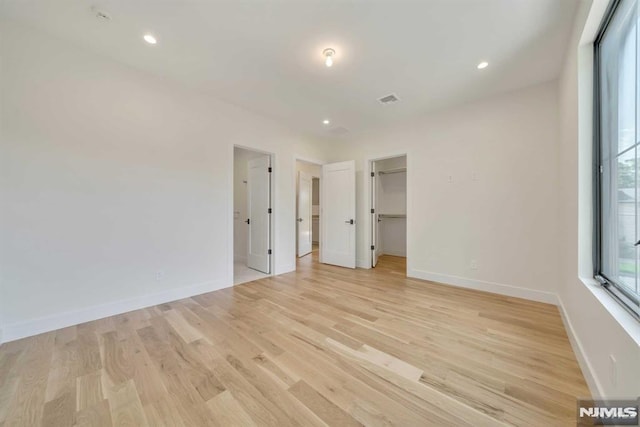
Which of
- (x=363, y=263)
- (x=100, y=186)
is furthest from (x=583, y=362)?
→ (x=100, y=186)

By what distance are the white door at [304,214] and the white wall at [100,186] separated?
247cm

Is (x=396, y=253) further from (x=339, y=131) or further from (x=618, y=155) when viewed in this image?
(x=618, y=155)

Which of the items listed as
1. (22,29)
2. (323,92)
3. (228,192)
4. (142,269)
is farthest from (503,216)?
(22,29)

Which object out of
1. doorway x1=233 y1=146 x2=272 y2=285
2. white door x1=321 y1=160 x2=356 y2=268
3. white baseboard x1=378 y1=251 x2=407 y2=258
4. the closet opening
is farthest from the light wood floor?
the closet opening

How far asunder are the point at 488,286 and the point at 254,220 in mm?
4035

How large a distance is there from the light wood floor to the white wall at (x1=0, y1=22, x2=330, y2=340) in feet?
1.34

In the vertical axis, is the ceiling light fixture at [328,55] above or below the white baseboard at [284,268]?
above

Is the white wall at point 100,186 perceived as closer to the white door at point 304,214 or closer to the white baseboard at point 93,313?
the white baseboard at point 93,313

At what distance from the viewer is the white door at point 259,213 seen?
4.22 meters

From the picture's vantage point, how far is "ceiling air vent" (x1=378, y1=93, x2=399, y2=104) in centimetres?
322

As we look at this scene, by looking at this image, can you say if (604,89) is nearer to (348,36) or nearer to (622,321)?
(622,321)

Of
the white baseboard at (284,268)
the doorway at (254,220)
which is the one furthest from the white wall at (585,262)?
the doorway at (254,220)

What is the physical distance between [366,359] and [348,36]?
→ 281cm

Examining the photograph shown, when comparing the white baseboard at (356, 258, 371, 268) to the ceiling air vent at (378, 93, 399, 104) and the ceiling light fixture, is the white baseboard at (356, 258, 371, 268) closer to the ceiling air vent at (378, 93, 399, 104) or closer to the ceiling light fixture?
the ceiling air vent at (378, 93, 399, 104)
